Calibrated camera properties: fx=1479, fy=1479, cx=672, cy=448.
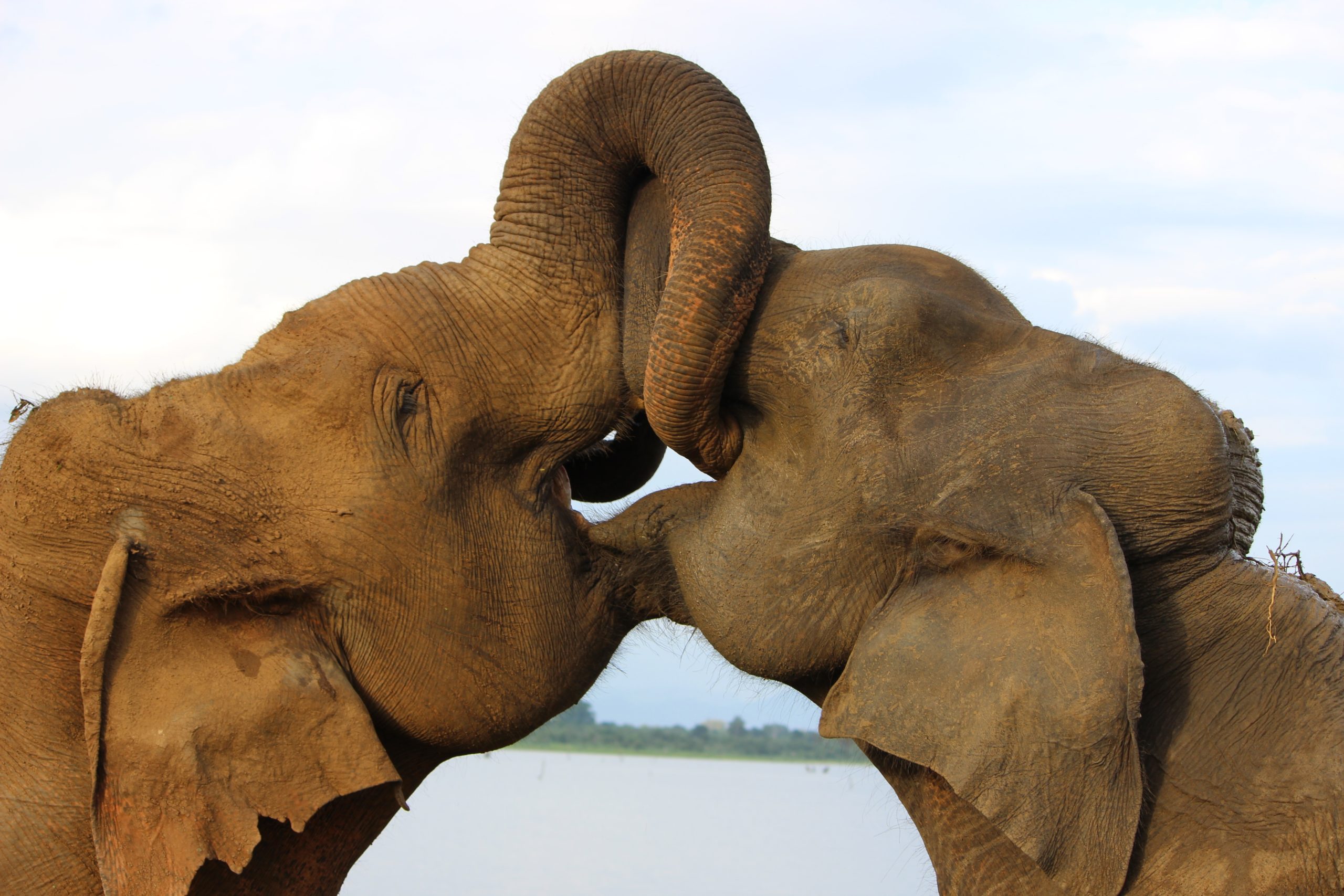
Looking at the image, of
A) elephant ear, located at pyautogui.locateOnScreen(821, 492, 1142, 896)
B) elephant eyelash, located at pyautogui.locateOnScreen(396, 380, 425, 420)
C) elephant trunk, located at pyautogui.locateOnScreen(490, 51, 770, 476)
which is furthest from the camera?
elephant eyelash, located at pyautogui.locateOnScreen(396, 380, 425, 420)

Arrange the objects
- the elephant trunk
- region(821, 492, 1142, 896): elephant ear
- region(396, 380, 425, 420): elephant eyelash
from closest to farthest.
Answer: region(821, 492, 1142, 896): elephant ear < the elephant trunk < region(396, 380, 425, 420): elephant eyelash

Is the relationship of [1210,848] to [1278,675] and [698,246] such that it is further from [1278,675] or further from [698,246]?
[698,246]

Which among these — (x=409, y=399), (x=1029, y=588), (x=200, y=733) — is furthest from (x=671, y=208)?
(x=200, y=733)

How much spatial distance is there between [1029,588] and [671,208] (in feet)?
3.27

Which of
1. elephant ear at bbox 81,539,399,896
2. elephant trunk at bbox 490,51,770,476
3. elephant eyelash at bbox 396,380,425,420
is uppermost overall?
elephant trunk at bbox 490,51,770,476

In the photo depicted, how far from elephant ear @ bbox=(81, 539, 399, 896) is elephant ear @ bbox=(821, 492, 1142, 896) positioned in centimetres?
99

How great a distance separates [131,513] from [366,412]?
472 millimetres

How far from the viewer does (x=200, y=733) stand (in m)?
2.70

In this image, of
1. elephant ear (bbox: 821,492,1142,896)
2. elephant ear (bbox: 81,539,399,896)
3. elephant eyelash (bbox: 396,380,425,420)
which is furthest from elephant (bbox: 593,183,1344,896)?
elephant ear (bbox: 81,539,399,896)

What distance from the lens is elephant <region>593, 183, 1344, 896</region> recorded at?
8.37 feet

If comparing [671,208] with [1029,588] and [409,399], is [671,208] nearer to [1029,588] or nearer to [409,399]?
[409,399]

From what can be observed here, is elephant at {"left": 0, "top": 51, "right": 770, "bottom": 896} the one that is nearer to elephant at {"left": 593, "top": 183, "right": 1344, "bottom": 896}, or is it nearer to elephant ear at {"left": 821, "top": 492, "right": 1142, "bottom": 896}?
elephant at {"left": 593, "top": 183, "right": 1344, "bottom": 896}

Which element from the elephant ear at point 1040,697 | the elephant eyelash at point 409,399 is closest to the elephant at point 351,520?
the elephant eyelash at point 409,399

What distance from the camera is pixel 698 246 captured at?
2.67 m
